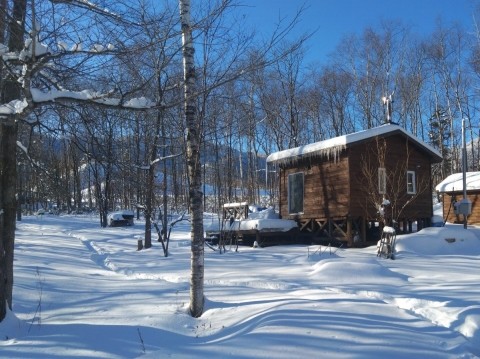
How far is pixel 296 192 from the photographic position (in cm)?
2003

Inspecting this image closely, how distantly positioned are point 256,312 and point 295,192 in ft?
45.7

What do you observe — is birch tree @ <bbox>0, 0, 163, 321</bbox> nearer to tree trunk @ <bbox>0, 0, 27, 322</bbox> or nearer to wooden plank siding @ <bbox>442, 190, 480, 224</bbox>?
tree trunk @ <bbox>0, 0, 27, 322</bbox>

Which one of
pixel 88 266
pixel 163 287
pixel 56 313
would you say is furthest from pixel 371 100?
pixel 56 313

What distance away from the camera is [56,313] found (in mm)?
7266

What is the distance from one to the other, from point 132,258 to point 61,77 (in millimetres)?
10381

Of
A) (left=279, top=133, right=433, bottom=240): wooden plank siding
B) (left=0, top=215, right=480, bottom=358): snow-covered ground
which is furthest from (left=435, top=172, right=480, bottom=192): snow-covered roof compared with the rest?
(left=0, top=215, right=480, bottom=358): snow-covered ground

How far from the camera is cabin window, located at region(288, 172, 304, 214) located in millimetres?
19812

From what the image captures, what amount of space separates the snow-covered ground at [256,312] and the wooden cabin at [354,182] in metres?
5.26

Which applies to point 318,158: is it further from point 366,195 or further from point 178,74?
point 178,74

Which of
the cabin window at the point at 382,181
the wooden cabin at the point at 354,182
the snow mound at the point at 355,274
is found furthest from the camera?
the cabin window at the point at 382,181

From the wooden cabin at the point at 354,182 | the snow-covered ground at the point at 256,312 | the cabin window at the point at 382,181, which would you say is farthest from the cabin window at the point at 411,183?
the snow-covered ground at the point at 256,312

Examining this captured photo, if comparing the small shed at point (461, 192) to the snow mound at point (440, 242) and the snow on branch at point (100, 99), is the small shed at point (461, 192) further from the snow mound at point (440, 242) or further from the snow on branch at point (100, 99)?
the snow on branch at point (100, 99)

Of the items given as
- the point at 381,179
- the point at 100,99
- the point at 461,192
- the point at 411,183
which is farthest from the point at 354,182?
the point at 100,99

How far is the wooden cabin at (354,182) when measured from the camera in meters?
17.5
